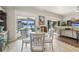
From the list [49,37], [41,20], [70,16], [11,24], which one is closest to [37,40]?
[49,37]

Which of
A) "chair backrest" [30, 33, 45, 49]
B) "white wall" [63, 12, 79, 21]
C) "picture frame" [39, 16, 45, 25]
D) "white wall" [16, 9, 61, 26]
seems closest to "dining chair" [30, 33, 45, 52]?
"chair backrest" [30, 33, 45, 49]

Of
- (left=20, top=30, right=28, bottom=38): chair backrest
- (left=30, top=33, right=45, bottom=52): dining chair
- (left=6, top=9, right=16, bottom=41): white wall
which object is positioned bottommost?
(left=30, top=33, right=45, bottom=52): dining chair

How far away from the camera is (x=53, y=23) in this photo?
295cm

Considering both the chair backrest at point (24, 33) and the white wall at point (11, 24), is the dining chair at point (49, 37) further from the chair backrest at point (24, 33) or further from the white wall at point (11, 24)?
the white wall at point (11, 24)

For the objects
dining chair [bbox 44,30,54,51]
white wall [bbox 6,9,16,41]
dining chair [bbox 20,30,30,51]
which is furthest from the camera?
dining chair [bbox 44,30,54,51]

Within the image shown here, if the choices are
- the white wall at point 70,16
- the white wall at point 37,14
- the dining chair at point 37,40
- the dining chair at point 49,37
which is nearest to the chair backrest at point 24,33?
the dining chair at point 37,40

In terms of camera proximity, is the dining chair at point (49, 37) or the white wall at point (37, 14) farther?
the dining chair at point (49, 37)

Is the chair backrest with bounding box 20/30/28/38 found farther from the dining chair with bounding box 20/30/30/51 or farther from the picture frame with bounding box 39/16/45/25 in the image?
the picture frame with bounding box 39/16/45/25

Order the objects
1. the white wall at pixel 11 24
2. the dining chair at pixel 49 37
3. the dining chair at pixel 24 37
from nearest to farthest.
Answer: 1. the white wall at pixel 11 24
2. the dining chair at pixel 24 37
3. the dining chair at pixel 49 37

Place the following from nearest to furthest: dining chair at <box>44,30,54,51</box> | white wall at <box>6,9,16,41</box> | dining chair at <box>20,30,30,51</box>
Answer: white wall at <box>6,9,16,41</box> < dining chair at <box>20,30,30,51</box> < dining chair at <box>44,30,54,51</box>

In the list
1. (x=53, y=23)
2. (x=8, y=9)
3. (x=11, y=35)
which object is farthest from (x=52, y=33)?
(x=8, y=9)
